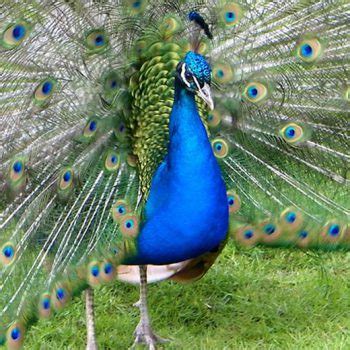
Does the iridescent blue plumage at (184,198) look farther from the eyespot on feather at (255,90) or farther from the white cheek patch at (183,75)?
the eyespot on feather at (255,90)

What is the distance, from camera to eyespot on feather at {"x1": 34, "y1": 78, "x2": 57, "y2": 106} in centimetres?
237

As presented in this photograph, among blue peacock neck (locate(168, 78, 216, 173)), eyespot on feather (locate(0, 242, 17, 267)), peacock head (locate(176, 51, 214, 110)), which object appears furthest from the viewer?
eyespot on feather (locate(0, 242, 17, 267))

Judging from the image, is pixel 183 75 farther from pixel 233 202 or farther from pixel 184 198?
pixel 233 202

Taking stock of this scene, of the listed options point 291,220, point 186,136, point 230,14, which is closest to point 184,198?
point 186,136

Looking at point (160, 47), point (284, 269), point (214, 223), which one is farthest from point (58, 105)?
point (284, 269)

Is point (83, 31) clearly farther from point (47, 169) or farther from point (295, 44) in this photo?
point (295, 44)

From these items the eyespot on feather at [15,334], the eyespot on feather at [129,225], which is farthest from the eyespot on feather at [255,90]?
the eyespot on feather at [15,334]

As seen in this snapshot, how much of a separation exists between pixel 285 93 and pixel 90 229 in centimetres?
74

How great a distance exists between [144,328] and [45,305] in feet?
1.87

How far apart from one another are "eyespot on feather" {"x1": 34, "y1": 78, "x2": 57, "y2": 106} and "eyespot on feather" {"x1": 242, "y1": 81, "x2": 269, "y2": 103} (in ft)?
1.92

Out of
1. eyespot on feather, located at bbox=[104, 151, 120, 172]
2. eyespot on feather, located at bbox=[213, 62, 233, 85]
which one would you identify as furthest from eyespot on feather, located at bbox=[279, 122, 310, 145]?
eyespot on feather, located at bbox=[104, 151, 120, 172]

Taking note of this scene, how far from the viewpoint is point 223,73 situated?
2.56m

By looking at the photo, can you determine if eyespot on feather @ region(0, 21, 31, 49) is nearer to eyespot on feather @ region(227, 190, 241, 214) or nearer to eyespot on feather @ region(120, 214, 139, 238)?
eyespot on feather @ region(120, 214, 139, 238)

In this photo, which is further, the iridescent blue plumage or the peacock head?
the iridescent blue plumage
